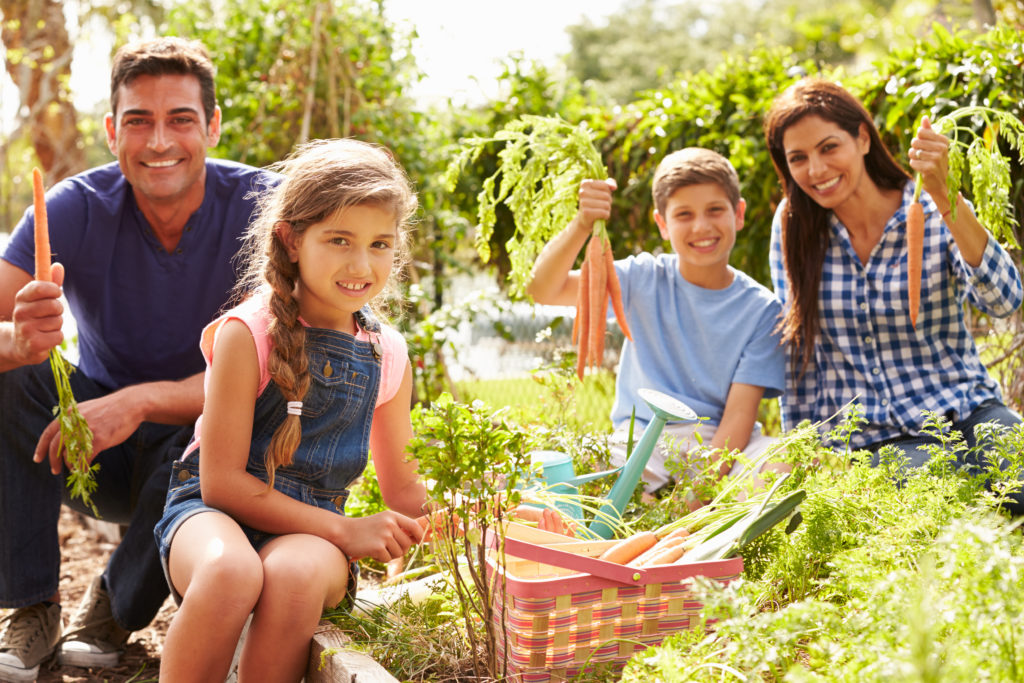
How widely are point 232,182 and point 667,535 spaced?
6.30 ft

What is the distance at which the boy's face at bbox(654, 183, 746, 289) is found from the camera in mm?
2916

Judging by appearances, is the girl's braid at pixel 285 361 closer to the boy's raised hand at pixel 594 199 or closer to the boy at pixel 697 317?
the boy's raised hand at pixel 594 199

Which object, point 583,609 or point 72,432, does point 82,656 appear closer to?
point 72,432

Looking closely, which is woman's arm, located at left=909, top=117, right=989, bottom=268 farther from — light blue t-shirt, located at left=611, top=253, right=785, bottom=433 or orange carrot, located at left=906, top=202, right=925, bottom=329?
light blue t-shirt, located at left=611, top=253, right=785, bottom=433

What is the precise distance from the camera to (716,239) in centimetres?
296

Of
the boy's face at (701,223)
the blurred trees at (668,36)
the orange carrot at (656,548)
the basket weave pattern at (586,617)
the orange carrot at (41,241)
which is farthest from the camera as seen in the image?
the blurred trees at (668,36)

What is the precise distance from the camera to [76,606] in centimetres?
329

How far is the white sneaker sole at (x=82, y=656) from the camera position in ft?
8.59

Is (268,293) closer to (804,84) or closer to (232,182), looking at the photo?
(232,182)

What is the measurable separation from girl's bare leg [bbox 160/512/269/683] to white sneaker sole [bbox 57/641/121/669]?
1.03 meters

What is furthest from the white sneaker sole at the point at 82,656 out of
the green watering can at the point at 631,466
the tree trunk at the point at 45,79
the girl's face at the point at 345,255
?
the tree trunk at the point at 45,79

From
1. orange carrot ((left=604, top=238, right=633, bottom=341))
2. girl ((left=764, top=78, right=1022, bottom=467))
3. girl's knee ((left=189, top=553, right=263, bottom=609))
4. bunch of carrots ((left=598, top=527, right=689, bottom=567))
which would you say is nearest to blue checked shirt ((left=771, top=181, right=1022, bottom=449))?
girl ((left=764, top=78, right=1022, bottom=467))

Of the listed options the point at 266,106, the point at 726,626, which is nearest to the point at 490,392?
the point at 266,106

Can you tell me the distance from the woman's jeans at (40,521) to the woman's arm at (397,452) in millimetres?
716
